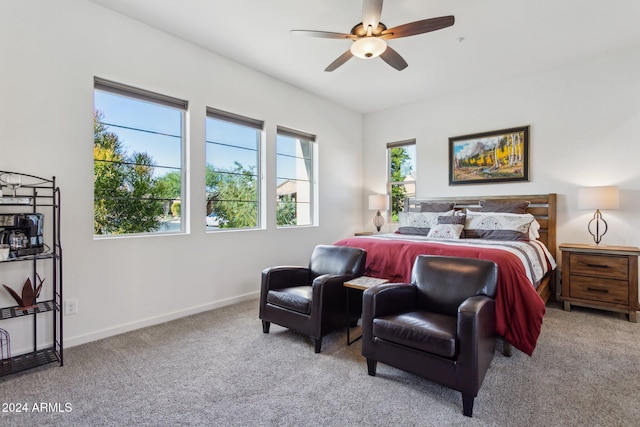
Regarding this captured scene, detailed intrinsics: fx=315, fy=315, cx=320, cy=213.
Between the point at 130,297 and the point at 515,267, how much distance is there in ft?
11.2

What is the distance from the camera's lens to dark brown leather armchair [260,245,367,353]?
253 centimetres

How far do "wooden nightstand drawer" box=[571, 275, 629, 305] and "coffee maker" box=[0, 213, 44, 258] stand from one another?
16.8 ft

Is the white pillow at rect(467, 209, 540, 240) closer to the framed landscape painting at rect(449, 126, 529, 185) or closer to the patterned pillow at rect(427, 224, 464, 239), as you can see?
the patterned pillow at rect(427, 224, 464, 239)

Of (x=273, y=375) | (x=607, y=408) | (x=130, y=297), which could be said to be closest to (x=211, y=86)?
(x=130, y=297)

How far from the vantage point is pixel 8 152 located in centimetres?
237

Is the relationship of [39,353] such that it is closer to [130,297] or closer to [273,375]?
[130,297]

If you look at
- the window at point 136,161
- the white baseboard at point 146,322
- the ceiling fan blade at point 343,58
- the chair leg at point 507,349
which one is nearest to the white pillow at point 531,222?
the chair leg at point 507,349

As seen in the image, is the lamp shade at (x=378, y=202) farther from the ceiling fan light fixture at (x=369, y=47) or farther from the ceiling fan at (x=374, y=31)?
the ceiling fan light fixture at (x=369, y=47)

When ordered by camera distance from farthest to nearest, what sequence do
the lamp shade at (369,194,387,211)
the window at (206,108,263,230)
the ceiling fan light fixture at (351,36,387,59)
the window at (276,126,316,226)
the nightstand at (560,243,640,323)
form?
the lamp shade at (369,194,387,211) → the window at (276,126,316,226) → the window at (206,108,263,230) → the nightstand at (560,243,640,323) → the ceiling fan light fixture at (351,36,387,59)

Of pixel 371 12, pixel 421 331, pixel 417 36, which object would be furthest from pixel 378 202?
pixel 421 331

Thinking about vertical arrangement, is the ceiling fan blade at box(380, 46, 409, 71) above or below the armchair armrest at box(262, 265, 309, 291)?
above

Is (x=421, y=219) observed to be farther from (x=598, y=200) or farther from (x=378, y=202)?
(x=598, y=200)

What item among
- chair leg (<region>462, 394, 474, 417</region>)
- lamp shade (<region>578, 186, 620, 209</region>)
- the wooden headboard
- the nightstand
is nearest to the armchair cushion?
chair leg (<region>462, 394, 474, 417</region>)

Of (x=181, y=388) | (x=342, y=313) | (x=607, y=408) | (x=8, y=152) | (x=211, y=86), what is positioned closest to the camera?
(x=607, y=408)
